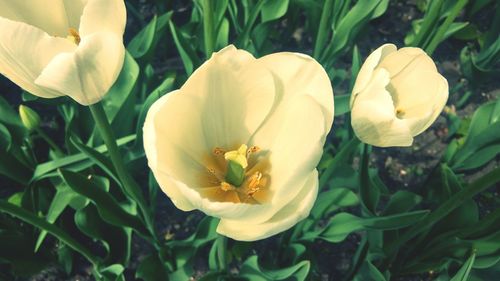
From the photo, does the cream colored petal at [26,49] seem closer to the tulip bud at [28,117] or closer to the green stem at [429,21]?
the tulip bud at [28,117]

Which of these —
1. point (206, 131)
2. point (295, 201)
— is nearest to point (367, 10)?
point (206, 131)

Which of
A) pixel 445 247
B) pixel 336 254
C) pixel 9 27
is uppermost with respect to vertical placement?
pixel 9 27

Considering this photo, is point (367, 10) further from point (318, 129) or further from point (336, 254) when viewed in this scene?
point (318, 129)

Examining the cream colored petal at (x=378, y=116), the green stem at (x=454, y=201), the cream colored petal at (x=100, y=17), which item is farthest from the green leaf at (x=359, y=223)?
the cream colored petal at (x=100, y=17)

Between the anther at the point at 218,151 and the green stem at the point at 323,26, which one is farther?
the green stem at the point at 323,26

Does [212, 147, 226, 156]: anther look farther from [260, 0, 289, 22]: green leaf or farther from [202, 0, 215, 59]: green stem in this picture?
[260, 0, 289, 22]: green leaf

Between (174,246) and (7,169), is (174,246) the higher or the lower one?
the lower one
